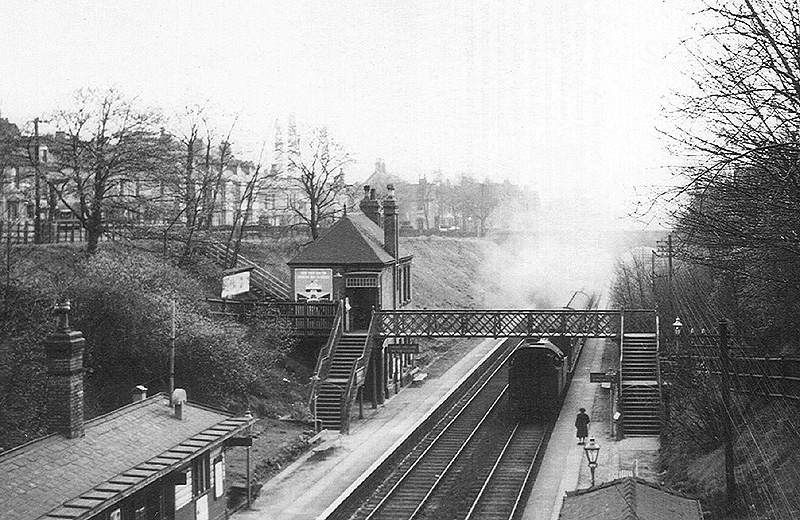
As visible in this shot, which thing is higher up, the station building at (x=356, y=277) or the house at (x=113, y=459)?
the station building at (x=356, y=277)

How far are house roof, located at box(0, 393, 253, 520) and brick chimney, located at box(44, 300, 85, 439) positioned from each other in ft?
0.95

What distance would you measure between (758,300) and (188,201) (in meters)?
27.5

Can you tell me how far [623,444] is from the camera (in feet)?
102

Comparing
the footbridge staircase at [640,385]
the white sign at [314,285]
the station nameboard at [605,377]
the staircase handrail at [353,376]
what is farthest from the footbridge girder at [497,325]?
the white sign at [314,285]

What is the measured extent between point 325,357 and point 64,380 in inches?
762

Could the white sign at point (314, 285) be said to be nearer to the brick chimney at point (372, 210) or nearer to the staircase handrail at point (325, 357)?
the staircase handrail at point (325, 357)

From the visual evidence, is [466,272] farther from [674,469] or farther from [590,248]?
[674,469]

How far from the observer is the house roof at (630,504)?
572 inches

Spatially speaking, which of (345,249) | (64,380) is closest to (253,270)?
(345,249)

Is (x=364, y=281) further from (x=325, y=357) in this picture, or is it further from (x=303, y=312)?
(x=325, y=357)

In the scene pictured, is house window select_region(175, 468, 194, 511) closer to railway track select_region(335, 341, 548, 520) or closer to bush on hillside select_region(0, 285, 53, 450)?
railway track select_region(335, 341, 548, 520)

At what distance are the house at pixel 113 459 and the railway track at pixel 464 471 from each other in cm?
431

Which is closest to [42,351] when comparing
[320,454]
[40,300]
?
[40,300]

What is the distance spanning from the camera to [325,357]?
36500mm
